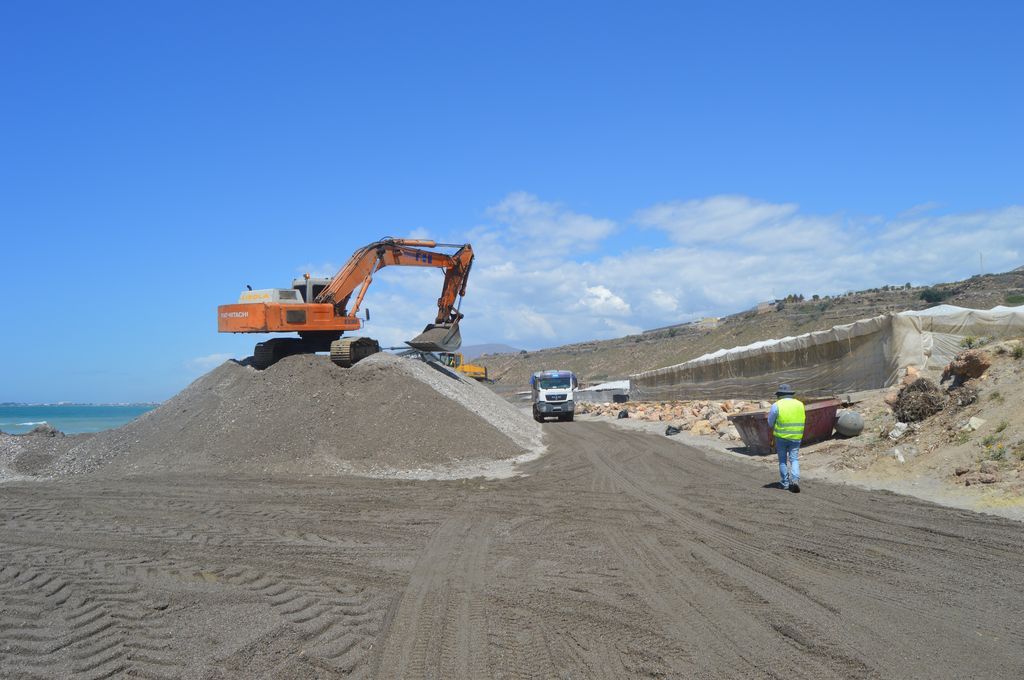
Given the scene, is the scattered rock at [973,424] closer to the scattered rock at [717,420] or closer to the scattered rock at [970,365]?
the scattered rock at [970,365]

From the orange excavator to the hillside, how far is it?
3530 cm

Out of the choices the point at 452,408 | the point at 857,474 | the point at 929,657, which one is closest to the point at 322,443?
the point at 452,408

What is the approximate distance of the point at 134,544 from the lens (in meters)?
8.99

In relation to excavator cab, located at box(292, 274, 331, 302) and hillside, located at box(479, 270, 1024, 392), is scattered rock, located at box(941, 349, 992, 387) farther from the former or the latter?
hillside, located at box(479, 270, 1024, 392)

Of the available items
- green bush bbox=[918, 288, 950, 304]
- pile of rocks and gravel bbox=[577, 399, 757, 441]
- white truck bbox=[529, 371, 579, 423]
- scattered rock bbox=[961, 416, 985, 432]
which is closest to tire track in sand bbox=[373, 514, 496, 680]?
scattered rock bbox=[961, 416, 985, 432]

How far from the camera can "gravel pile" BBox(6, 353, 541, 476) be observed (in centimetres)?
1680

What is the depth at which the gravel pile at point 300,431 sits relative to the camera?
55.1 ft

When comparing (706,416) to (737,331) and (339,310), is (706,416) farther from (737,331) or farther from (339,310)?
(737,331)

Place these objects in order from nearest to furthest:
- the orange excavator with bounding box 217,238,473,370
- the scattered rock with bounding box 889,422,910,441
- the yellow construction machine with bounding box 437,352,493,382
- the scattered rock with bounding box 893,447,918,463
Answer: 1. the scattered rock with bounding box 893,447,918,463
2. the scattered rock with bounding box 889,422,910,441
3. the orange excavator with bounding box 217,238,473,370
4. the yellow construction machine with bounding box 437,352,493,382

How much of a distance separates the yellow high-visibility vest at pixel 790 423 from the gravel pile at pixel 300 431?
8.07m

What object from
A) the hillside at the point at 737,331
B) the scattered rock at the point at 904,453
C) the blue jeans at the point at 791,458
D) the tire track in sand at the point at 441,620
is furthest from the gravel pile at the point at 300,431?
the hillside at the point at 737,331

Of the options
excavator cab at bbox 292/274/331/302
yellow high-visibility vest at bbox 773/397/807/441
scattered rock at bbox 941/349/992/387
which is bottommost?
yellow high-visibility vest at bbox 773/397/807/441

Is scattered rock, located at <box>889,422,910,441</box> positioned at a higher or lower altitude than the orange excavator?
lower

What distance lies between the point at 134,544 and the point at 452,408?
11.3m
